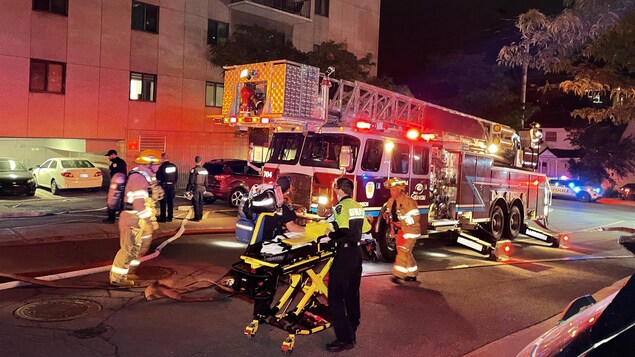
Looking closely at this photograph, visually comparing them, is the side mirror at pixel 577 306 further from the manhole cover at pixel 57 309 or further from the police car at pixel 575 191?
the police car at pixel 575 191

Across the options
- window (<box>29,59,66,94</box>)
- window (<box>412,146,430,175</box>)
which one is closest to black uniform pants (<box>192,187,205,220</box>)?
window (<box>412,146,430,175</box>)

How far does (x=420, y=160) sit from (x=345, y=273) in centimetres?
593

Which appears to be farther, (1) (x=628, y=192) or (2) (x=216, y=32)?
(1) (x=628, y=192)

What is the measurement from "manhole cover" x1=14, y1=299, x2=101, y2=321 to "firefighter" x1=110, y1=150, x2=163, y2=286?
0.78 metres

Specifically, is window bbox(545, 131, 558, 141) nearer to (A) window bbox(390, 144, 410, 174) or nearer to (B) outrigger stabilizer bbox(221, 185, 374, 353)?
(A) window bbox(390, 144, 410, 174)

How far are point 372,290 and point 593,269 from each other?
5.33 metres

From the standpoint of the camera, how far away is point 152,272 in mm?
8133

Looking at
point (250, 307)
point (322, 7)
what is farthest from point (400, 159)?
point (322, 7)

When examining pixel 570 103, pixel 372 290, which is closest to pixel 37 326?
pixel 372 290

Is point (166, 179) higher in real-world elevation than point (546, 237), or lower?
Answer: higher

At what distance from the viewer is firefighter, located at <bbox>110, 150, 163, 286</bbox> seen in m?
7.24

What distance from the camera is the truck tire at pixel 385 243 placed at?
9875 mm

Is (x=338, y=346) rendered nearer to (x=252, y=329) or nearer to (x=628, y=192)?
(x=252, y=329)

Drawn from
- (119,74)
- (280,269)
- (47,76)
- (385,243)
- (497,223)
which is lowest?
(385,243)
